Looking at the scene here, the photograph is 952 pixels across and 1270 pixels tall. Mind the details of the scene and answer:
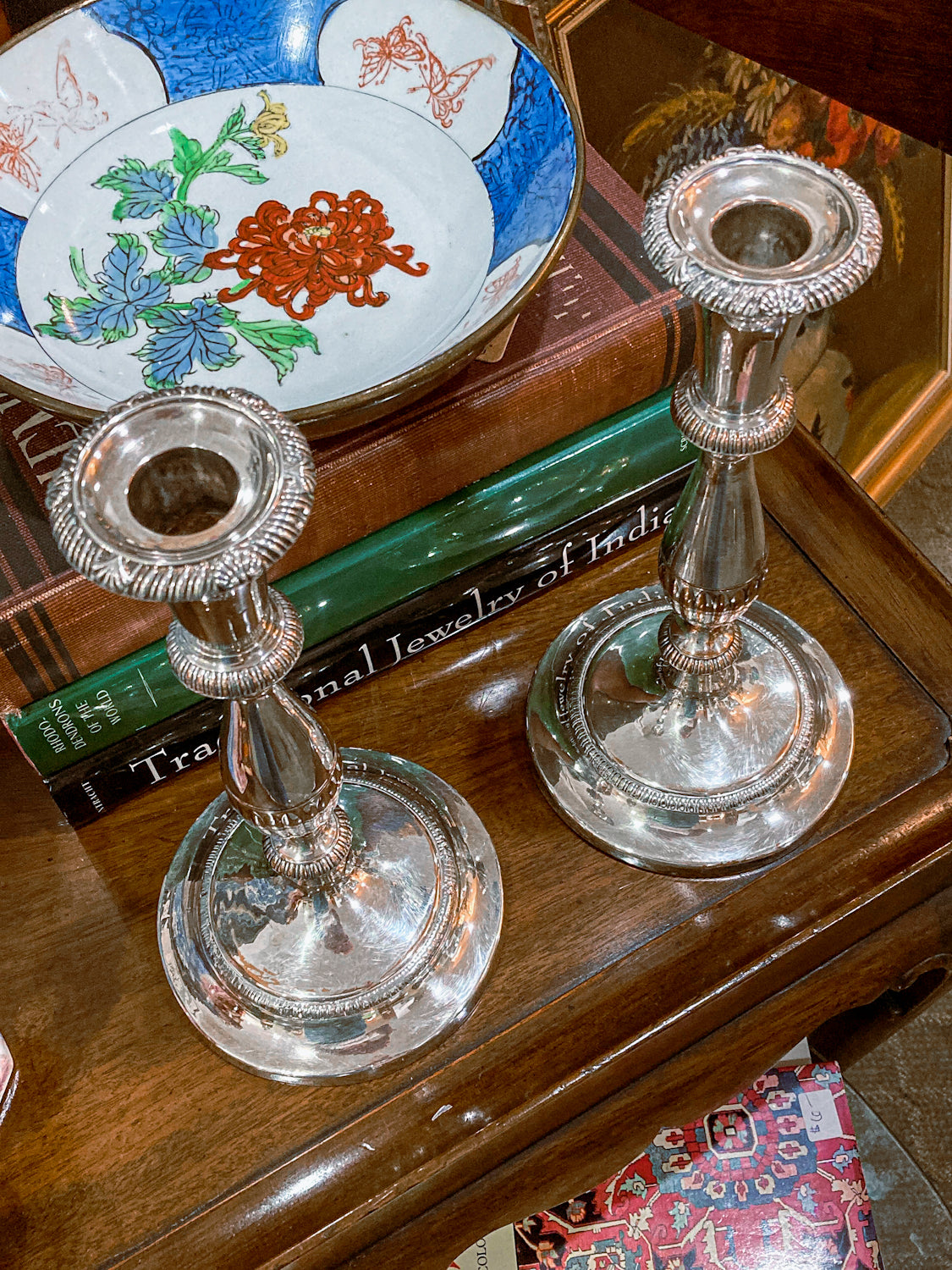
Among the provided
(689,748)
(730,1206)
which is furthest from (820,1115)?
(689,748)

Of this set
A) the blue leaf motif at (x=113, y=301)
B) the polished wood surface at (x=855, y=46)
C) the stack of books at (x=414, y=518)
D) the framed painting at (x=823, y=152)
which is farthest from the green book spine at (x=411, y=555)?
the polished wood surface at (x=855, y=46)

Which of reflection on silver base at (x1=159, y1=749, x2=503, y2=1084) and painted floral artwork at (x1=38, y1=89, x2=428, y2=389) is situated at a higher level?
painted floral artwork at (x1=38, y1=89, x2=428, y2=389)

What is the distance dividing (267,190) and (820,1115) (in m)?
0.46

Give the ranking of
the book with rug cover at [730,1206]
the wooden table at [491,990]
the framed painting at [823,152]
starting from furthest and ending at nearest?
the framed painting at [823,152]
the book with rug cover at [730,1206]
the wooden table at [491,990]

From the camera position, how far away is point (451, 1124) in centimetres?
40

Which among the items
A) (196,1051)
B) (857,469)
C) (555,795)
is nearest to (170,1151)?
(196,1051)

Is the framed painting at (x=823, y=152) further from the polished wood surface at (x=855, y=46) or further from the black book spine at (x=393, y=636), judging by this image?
the black book spine at (x=393, y=636)

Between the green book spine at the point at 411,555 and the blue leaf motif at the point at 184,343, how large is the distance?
8 cm

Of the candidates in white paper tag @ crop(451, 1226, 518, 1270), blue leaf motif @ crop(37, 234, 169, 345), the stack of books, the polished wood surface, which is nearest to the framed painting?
the polished wood surface

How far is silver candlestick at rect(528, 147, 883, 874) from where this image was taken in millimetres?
310

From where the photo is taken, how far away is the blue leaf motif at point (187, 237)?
438 millimetres

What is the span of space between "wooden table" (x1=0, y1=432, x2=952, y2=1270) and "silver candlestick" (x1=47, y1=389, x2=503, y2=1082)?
0.04 ft

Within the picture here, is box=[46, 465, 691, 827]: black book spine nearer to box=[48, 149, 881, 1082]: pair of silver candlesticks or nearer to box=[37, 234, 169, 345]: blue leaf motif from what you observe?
box=[48, 149, 881, 1082]: pair of silver candlesticks

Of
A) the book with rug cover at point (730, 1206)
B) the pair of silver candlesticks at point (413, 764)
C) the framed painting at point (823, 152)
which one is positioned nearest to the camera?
the pair of silver candlesticks at point (413, 764)
